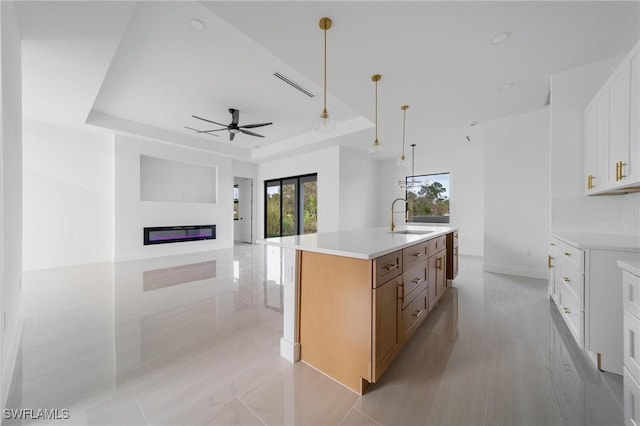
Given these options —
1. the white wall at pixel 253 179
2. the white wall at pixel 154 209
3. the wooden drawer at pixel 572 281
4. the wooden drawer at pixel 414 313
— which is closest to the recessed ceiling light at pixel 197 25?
the wooden drawer at pixel 414 313

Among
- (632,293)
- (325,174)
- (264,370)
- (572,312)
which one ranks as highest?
(325,174)

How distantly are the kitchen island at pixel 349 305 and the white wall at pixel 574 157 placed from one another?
7.33 ft

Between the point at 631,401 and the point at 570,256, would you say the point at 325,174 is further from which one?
the point at 631,401

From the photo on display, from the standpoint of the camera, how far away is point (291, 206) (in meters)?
7.80

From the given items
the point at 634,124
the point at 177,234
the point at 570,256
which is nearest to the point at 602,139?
the point at 634,124

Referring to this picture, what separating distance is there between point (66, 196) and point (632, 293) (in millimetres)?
7898

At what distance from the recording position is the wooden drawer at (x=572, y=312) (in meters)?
1.89

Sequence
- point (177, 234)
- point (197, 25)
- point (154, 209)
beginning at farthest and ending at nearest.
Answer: point (177, 234) → point (154, 209) → point (197, 25)

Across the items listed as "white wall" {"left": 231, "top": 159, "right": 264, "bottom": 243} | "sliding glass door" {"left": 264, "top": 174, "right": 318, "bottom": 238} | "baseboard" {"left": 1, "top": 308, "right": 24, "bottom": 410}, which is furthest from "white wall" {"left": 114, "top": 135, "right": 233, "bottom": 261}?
"baseboard" {"left": 1, "top": 308, "right": 24, "bottom": 410}

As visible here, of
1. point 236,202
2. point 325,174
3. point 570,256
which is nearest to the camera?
point 570,256

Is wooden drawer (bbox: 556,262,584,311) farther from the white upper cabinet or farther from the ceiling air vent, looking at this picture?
the ceiling air vent

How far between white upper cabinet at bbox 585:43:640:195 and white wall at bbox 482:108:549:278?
4.85 feet

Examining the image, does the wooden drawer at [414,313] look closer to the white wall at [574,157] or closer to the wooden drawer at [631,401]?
the wooden drawer at [631,401]

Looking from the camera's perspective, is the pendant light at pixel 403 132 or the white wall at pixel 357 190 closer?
the pendant light at pixel 403 132
